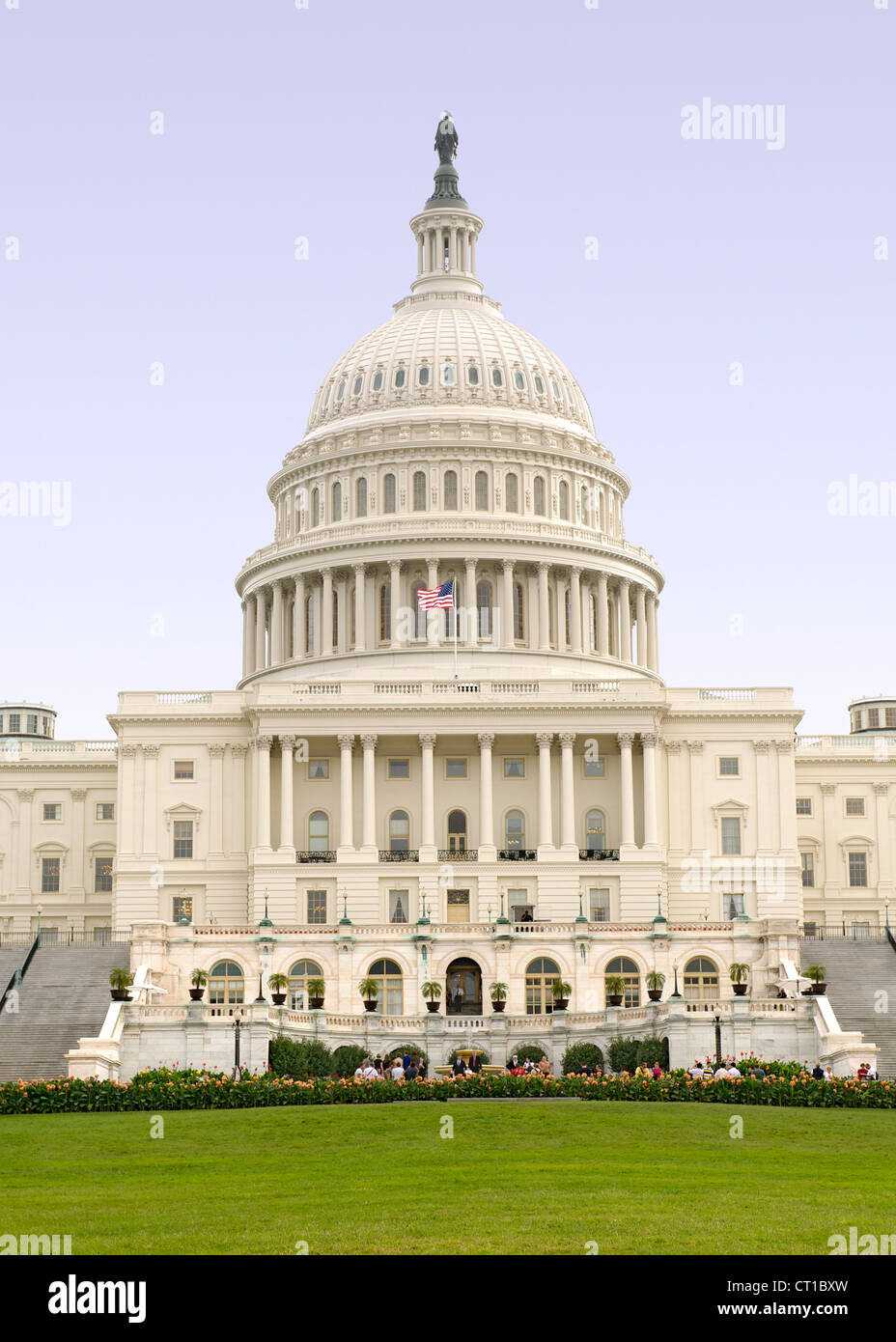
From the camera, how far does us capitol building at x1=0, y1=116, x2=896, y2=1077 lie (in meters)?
77.7

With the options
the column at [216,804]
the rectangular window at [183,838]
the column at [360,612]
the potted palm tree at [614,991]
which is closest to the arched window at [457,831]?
the column at [216,804]

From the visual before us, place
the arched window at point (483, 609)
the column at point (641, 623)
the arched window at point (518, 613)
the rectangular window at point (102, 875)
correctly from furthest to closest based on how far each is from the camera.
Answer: the column at point (641, 623) → the arched window at point (518, 613) → the arched window at point (483, 609) → the rectangular window at point (102, 875)

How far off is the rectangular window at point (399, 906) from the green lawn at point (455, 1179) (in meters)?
45.4

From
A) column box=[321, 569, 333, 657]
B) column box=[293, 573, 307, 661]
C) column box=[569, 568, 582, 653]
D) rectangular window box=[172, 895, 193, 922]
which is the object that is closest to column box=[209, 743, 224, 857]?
rectangular window box=[172, 895, 193, 922]

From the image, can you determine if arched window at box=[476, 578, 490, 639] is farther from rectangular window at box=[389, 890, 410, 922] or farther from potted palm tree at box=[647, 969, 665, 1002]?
potted palm tree at box=[647, 969, 665, 1002]

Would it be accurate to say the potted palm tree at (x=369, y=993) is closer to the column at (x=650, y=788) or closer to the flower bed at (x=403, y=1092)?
the flower bed at (x=403, y=1092)

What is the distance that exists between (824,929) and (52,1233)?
8361 centimetres

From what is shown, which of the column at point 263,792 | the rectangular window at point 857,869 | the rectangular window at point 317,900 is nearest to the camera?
the rectangular window at point 317,900

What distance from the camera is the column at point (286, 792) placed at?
97.8 m

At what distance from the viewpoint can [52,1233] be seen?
26.2m

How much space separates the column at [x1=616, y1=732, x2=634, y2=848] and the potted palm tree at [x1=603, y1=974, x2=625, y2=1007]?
23025 millimetres

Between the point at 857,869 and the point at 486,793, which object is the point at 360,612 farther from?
the point at 857,869

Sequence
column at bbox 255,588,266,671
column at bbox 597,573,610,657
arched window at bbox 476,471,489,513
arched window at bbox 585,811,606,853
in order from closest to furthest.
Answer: arched window at bbox 585,811,606,853
column at bbox 597,573,610,657
arched window at bbox 476,471,489,513
column at bbox 255,588,266,671

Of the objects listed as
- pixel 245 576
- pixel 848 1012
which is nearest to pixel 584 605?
pixel 245 576
